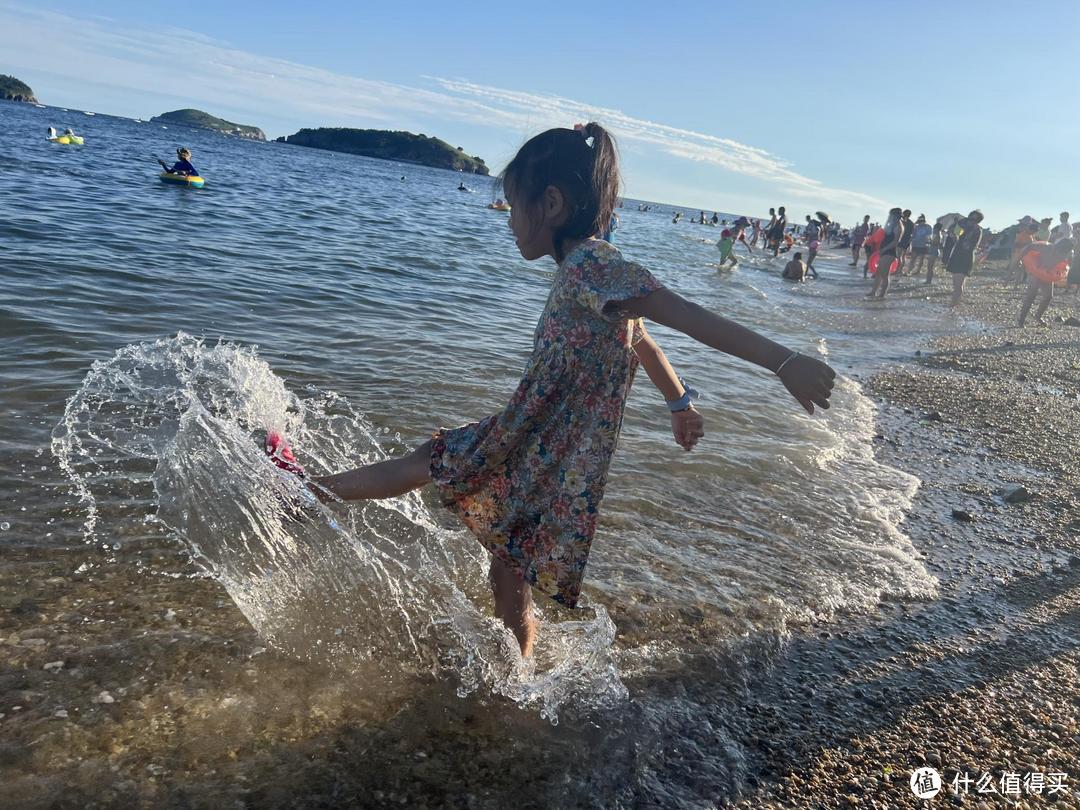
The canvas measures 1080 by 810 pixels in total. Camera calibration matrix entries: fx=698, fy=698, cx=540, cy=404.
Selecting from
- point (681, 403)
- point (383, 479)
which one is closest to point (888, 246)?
point (681, 403)

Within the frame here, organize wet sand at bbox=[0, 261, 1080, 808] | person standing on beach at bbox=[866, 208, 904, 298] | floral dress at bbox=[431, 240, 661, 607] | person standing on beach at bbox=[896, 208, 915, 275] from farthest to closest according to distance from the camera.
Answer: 1. person standing on beach at bbox=[896, 208, 915, 275]
2. person standing on beach at bbox=[866, 208, 904, 298]
3. floral dress at bbox=[431, 240, 661, 607]
4. wet sand at bbox=[0, 261, 1080, 808]

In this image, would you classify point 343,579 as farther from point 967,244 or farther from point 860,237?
point 860,237

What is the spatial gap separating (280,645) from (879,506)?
4222 millimetres

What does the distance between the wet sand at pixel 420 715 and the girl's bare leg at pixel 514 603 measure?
35cm

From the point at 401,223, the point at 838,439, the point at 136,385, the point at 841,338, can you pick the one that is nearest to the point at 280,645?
the point at 136,385

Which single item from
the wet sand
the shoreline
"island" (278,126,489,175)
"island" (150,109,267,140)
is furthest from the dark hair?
"island" (150,109,267,140)

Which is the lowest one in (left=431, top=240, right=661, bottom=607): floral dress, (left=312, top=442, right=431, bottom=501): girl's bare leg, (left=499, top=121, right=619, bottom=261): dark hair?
(left=312, top=442, right=431, bottom=501): girl's bare leg

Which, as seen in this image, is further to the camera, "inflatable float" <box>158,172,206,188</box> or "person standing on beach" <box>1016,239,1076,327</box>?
"inflatable float" <box>158,172,206,188</box>

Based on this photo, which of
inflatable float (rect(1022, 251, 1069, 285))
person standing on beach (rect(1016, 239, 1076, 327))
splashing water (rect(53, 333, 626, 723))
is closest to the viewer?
splashing water (rect(53, 333, 626, 723))

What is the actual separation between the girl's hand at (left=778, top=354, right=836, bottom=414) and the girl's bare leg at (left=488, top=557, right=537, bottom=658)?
1.33 metres

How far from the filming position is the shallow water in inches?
116

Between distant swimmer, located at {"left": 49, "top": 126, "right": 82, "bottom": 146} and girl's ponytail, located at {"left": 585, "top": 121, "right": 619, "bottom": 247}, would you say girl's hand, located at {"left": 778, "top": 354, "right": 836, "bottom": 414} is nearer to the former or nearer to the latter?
girl's ponytail, located at {"left": 585, "top": 121, "right": 619, "bottom": 247}

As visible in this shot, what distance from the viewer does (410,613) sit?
10.6 feet

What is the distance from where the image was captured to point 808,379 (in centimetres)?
224
